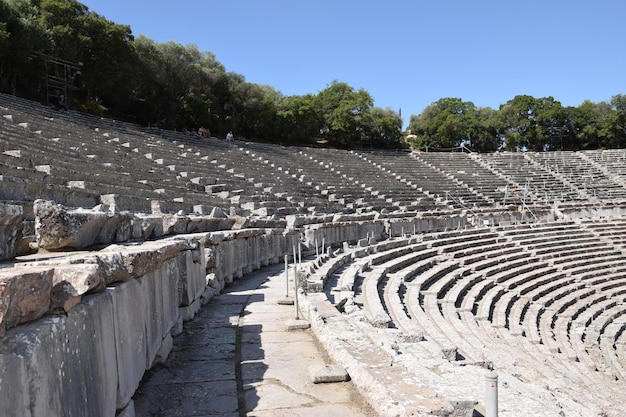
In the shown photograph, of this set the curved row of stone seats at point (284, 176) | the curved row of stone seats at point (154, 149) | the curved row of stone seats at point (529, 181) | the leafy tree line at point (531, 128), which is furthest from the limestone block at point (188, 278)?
the leafy tree line at point (531, 128)

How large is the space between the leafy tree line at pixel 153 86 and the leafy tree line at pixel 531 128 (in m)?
7.09

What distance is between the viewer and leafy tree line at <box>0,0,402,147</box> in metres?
24.2

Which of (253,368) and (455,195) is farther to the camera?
(455,195)

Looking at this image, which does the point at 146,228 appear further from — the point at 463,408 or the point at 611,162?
the point at 611,162

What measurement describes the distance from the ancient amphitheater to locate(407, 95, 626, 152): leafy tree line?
63.5 feet

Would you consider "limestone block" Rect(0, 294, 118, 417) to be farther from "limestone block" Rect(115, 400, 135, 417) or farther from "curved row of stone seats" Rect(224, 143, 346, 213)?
"curved row of stone seats" Rect(224, 143, 346, 213)

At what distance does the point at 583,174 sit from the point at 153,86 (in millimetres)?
28906

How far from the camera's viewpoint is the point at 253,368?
4152 millimetres

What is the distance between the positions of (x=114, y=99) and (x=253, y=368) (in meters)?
29.1

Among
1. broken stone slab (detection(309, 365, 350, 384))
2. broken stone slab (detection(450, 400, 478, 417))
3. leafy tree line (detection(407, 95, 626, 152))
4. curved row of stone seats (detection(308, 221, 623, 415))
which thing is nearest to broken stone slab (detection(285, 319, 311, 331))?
curved row of stone seats (detection(308, 221, 623, 415))

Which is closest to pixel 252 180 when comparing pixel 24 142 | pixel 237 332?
pixel 24 142

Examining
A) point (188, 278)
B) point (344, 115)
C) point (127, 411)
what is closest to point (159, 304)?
point (127, 411)

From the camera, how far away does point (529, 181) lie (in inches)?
1256

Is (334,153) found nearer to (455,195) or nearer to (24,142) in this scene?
(455,195)
